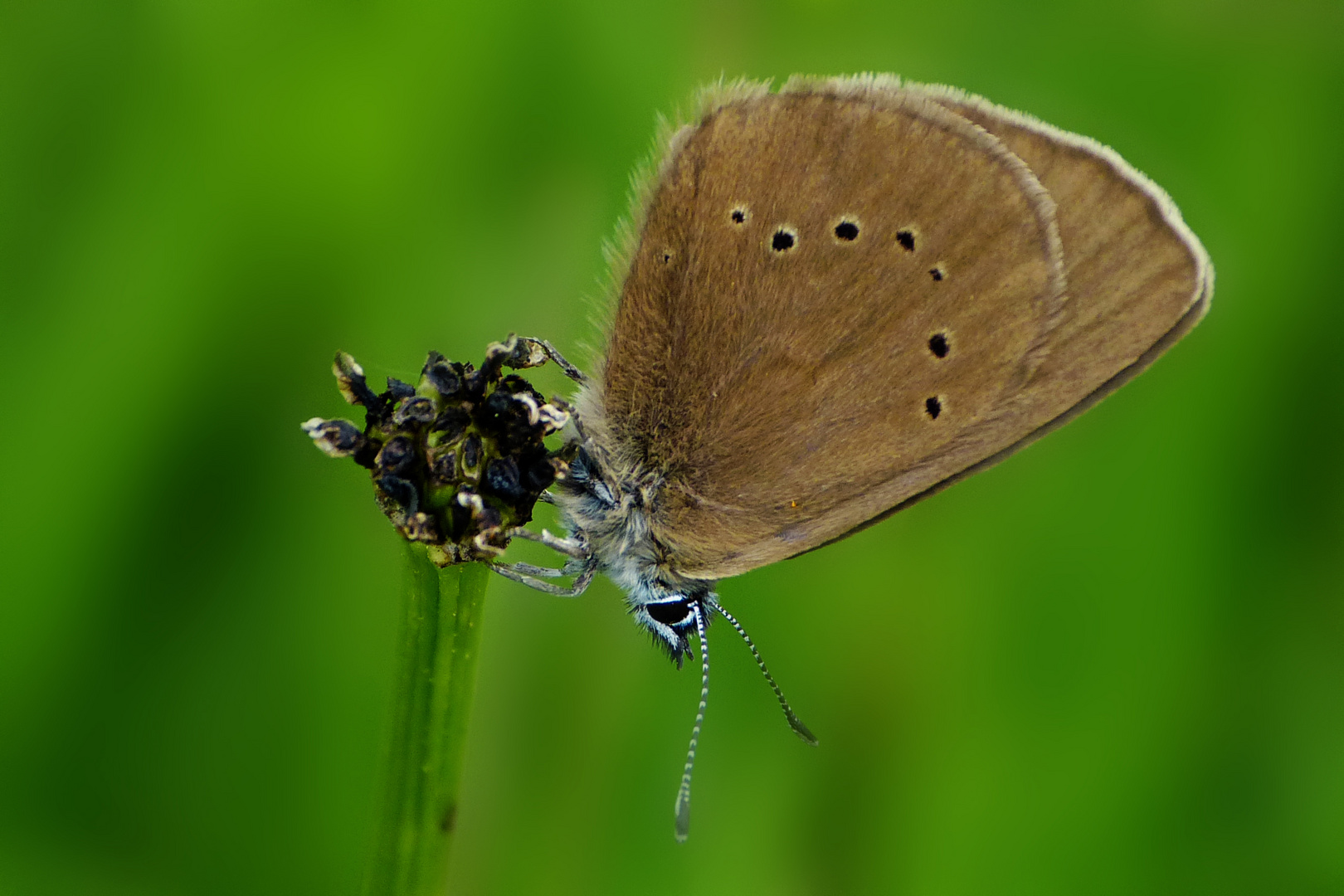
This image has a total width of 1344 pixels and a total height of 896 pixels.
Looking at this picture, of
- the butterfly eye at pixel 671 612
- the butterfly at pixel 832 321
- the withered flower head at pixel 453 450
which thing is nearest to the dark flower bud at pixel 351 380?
the withered flower head at pixel 453 450

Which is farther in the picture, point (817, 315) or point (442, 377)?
point (817, 315)

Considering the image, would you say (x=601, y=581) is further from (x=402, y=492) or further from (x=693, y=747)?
(x=402, y=492)

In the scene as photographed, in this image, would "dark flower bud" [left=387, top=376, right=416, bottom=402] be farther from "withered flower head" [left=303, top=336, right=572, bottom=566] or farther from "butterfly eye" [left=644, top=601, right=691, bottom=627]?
"butterfly eye" [left=644, top=601, right=691, bottom=627]

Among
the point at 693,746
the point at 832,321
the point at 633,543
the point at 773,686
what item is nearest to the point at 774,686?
the point at 773,686

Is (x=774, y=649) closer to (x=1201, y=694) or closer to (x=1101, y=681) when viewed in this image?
(x=1101, y=681)

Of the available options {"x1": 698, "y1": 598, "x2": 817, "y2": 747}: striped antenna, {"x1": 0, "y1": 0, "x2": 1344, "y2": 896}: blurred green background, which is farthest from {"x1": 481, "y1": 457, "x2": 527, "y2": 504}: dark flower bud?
{"x1": 698, "y1": 598, "x2": 817, "y2": 747}: striped antenna

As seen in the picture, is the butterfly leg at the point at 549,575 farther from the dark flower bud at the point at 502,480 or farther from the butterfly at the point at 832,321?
the dark flower bud at the point at 502,480

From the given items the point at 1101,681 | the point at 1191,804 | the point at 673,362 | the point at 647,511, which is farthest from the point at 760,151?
the point at 1191,804
